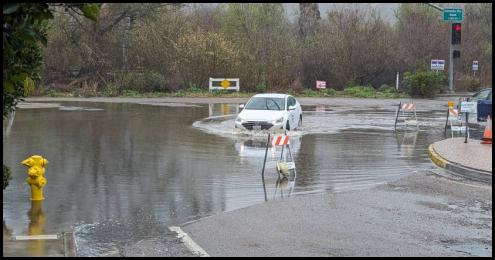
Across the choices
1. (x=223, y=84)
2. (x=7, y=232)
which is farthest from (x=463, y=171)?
(x=223, y=84)

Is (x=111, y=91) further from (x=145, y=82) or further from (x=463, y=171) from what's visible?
(x=463, y=171)

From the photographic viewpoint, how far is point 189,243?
31.2 ft

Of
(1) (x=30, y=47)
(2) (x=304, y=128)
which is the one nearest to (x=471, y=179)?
(1) (x=30, y=47)

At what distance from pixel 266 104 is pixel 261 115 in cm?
114

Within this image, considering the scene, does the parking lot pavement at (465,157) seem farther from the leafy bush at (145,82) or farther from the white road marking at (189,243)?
the leafy bush at (145,82)

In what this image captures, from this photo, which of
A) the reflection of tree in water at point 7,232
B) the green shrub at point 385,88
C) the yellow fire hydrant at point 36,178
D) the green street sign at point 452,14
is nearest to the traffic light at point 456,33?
the green street sign at point 452,14

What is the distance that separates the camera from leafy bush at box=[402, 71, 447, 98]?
152 ft

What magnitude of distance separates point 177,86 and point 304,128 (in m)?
21.9

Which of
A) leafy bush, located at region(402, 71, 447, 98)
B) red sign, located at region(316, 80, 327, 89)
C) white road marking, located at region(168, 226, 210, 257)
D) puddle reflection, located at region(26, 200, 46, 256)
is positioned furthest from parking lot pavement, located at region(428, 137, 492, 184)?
red sign, located at region(316, 80, 327, 89)

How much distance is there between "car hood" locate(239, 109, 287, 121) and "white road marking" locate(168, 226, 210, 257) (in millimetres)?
14236

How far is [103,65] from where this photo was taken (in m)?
49.2

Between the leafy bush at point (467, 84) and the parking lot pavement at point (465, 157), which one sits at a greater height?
the leafy bush at point (467, 84)

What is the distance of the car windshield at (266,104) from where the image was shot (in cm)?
2571

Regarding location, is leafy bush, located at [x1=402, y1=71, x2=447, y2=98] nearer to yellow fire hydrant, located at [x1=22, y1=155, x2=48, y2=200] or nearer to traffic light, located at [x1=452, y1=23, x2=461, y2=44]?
traffic light, located at [x1=452, y1=23, x2=461, y2=44]
